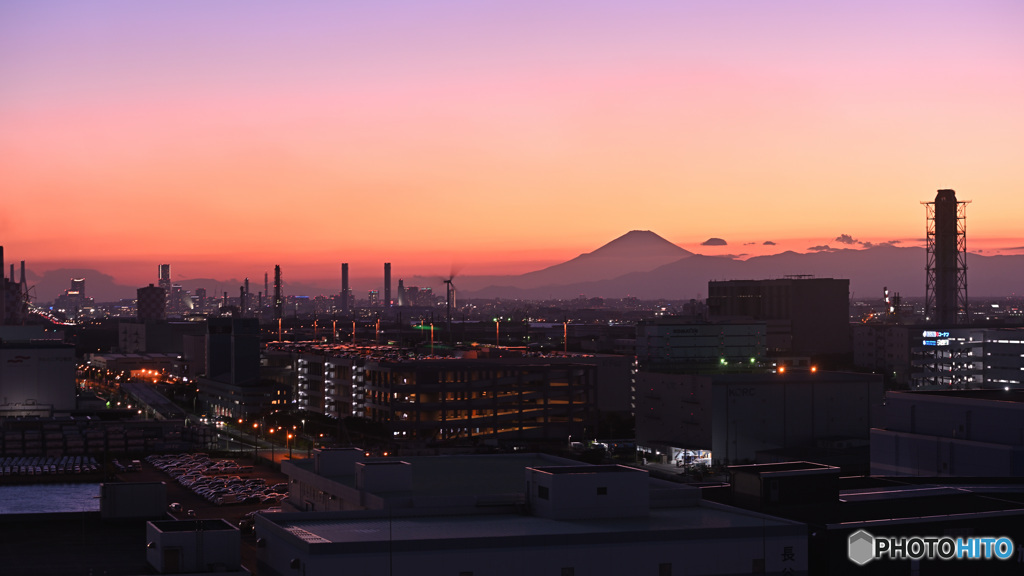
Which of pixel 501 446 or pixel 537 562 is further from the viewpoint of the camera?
pixel 501 446

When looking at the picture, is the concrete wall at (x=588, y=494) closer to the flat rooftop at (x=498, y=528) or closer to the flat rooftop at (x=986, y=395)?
the flat rooftop at (x=498, y=528)

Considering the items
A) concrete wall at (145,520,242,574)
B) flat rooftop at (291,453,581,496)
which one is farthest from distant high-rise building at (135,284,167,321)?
concrete wall at (145,520,242,574)

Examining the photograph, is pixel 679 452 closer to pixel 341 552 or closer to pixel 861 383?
pixel 861 383

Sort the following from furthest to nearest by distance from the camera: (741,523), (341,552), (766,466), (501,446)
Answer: (501,446) → (766,466) → (741,523) → (341,552)

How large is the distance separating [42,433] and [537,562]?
28.3 m

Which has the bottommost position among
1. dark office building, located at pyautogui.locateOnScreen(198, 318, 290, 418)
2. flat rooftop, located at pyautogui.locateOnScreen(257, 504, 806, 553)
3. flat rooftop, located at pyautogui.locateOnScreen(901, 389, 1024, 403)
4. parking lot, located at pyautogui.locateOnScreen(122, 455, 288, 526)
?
parking lot, located at pyautogui.locateOnScreen(122, 455, 288, 526)

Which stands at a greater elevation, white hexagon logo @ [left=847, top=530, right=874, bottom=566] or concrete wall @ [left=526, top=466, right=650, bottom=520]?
concrete wall @ [left=526, top=466, right=650, bottom=520]

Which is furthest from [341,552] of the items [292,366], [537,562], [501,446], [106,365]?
[106,365]

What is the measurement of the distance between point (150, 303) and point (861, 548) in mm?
103310

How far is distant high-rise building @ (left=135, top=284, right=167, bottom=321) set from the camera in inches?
4178

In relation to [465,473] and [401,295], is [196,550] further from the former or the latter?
[401,295]

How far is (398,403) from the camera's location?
33.5m

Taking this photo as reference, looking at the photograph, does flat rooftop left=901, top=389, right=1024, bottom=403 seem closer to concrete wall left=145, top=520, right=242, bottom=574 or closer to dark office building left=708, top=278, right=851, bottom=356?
concrete wall left=145, top=520, right=242, bottom=574

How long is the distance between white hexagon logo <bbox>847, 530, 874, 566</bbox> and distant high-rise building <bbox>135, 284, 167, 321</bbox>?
Result: 102m
